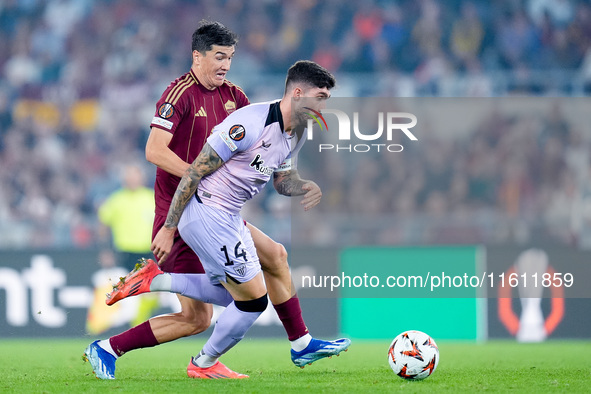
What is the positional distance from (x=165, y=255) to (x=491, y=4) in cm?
1200

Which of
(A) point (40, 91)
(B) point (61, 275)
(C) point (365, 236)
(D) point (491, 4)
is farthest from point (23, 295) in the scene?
(D) point (491, 4)

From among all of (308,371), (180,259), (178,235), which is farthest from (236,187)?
(308,371)

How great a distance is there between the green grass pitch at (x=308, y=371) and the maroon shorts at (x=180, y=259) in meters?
0.67

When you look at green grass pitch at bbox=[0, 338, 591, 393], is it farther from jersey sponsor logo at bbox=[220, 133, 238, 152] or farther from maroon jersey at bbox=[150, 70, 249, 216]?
jersey sponsor logo at bbox=[220, 133, 238, 152]

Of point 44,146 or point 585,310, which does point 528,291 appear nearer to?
point 585,310

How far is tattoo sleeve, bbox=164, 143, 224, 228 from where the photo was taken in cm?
499

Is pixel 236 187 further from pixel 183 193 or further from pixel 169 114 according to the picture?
pixel 169 114

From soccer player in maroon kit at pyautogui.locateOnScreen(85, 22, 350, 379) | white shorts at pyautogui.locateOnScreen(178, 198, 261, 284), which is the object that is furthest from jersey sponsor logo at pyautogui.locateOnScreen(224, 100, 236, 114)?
white shorts at pyautogui.locateOnScreen(178, 198, 261, 284)

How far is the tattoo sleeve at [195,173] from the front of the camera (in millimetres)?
4988

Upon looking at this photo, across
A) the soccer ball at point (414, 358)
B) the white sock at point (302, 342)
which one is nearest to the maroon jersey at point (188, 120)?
the white sock at point (302, 342)

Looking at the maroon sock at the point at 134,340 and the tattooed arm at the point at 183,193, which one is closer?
the tattooed arm at the point at 183,193

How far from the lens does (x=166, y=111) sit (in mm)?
5246

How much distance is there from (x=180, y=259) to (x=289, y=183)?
32.4 inches

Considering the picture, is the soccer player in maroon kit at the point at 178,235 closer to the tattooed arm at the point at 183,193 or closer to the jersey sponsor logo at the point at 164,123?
the jersey sponsor logo at the point at 164,123
